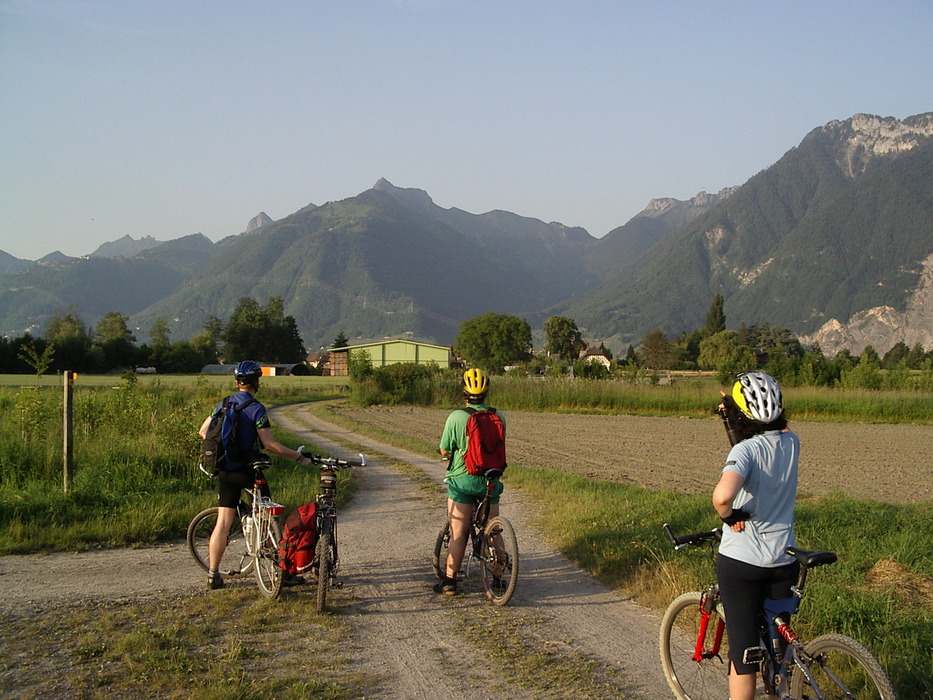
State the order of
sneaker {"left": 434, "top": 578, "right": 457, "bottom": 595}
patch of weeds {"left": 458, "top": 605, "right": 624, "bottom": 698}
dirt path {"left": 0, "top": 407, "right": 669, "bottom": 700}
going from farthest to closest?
sneaker {"left": 434, "top": 578, "right": 457, "bottom": 595}
dirt path {"left": 0, "top": 407, "right": 669, "bottom": 700}
patch of weeds {"left": 458, "top": 605, "right": 624, "bottom": 698}

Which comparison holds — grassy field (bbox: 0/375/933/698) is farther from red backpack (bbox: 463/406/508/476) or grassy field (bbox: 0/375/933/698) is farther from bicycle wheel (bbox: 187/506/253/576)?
red backpack (bbox: 463/406/508/476)

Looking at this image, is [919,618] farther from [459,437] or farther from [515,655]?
[459,437]

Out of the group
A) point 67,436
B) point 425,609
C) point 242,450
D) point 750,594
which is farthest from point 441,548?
point 67,436

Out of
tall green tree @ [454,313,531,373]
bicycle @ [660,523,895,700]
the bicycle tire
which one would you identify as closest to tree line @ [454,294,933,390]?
tall green tree @ [454,313,531,373]

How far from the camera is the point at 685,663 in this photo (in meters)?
4.84

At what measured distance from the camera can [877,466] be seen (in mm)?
18766

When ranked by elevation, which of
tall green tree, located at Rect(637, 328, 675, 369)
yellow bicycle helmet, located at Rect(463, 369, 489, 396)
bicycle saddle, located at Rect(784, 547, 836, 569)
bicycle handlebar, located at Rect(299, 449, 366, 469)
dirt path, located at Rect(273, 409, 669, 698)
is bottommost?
dirt path, located at Rect(273, 409, 669, 698)

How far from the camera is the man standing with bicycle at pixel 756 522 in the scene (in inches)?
147

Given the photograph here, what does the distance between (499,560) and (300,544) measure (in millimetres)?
1659

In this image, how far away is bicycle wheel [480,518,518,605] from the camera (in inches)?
255

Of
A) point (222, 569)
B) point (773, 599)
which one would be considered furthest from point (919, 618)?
point (222, 569)

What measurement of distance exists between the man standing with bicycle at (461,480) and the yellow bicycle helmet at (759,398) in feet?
9.86

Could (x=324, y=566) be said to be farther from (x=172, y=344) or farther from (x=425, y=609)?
(x=172, y=344)

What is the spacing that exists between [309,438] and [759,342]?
420 feet
